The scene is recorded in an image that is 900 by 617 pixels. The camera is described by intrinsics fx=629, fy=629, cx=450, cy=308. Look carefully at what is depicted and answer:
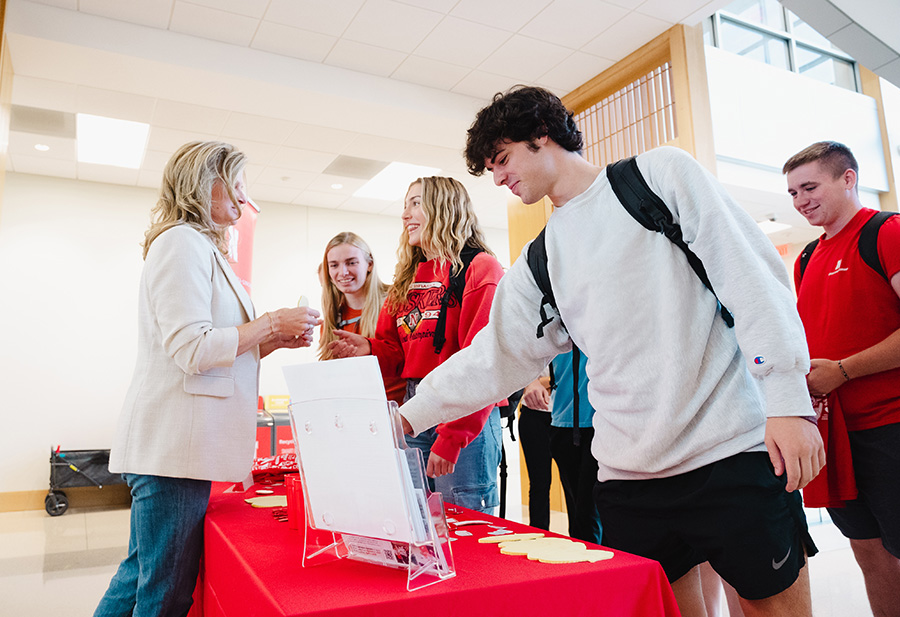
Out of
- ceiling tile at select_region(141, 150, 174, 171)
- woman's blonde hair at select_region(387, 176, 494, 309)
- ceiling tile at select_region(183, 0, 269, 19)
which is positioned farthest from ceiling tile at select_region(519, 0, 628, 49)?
ceiling tile at select_region(141, 150, 174, 171)

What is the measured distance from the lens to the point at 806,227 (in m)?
7.86

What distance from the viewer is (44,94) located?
4664 mm

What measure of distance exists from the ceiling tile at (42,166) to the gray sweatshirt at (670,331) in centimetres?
626

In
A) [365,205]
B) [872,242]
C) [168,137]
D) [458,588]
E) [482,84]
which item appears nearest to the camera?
[458,588]

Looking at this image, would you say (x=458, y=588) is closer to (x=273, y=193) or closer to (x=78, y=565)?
(x=78, y=565)

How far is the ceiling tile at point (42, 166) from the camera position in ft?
19.6

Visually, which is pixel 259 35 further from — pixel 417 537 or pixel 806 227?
pixel 806 227

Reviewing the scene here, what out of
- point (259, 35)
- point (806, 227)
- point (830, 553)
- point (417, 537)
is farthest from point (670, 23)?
point (806, 227)

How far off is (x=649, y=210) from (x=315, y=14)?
3.50 metres

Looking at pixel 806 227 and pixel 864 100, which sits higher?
pixel 864 100

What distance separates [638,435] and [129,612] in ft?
4.07

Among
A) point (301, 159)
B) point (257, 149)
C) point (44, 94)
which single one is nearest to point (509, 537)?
point (44, 94)

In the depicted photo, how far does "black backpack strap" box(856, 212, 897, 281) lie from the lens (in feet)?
5.65

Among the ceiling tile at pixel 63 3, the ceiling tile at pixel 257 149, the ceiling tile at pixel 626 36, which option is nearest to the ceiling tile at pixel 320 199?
the ceiling tile at pixel 257 149
